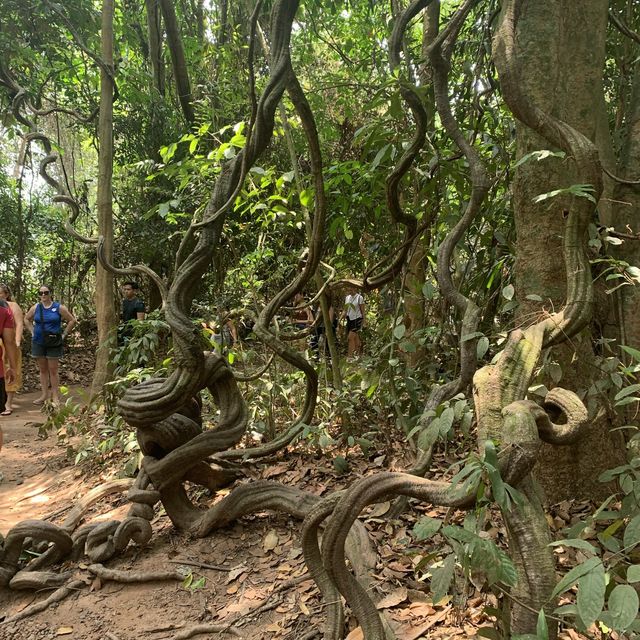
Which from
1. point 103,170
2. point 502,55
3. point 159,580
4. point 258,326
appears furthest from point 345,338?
point 502,55

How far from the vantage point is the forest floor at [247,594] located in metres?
1.96

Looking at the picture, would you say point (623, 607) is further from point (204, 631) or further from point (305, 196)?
point (305, 196)

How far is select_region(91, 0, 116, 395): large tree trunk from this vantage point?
5.47 m

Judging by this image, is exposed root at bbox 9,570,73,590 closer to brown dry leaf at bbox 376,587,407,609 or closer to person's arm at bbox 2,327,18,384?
brown dry leaf at bbox 376,587,407,609

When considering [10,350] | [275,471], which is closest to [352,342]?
[275,471]

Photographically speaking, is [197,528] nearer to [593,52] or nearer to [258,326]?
[258,326]

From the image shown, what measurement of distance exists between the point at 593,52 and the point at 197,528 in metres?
2.93

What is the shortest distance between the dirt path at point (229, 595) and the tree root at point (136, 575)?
0.09 feet

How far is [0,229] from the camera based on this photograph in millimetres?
10383

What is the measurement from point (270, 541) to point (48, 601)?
41.9 inches

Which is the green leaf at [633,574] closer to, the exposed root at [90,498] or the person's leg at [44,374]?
the exposed root at [90,498]

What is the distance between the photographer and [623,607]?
935mm

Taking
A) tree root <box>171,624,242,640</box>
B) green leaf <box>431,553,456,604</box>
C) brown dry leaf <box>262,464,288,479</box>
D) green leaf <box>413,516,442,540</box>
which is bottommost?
tree root <box>171,624,242,640</box>

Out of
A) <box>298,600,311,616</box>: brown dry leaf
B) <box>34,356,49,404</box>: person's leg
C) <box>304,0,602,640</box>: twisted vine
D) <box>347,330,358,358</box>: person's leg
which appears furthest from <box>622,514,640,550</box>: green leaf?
<box>34,356,49,404</box>: person's leg
